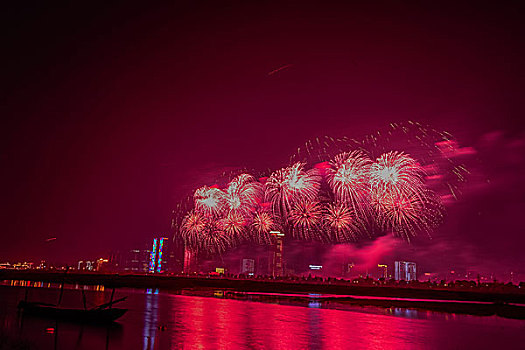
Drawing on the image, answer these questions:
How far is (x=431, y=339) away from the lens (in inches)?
1303

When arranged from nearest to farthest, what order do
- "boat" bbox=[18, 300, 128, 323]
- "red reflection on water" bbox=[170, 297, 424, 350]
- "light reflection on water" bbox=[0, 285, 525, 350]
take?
"light reflection on water" bbox=[0, 285, 525, 350]
"red reflection on water" bbox=[170, 297, 424, 350]
"boat" bbox=[18, 300, 128, 323]

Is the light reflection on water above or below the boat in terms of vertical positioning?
below

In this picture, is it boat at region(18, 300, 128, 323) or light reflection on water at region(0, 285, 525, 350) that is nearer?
light reflection on water at region(0, 285, 525, 350)

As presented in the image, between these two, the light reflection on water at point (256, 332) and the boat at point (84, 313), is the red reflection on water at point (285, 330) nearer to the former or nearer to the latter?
the light reflection on water at point (256, 332)

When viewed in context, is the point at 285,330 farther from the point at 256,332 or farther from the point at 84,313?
the point at 84,313

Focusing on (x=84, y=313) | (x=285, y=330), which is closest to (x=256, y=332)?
(x=285, y=330)

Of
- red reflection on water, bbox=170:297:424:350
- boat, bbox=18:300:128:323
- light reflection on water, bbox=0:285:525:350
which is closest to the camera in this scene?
light reflection on water, bbox=0:285:525:350

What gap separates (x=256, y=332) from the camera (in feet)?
107

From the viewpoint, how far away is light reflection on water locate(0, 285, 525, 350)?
1065 inches

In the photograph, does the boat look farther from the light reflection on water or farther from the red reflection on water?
the red reflection on water

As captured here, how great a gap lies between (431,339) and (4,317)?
33718 mm

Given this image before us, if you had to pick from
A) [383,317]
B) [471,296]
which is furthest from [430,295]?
[383,317]

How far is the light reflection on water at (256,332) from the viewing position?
2705 cm

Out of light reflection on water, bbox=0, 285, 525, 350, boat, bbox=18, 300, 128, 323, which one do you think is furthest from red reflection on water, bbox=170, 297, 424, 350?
boat, bbox=18, 300, 128, 323
